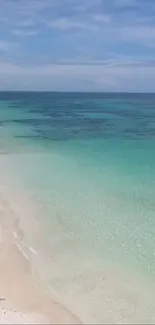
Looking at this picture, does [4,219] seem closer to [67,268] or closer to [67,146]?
[67,268]

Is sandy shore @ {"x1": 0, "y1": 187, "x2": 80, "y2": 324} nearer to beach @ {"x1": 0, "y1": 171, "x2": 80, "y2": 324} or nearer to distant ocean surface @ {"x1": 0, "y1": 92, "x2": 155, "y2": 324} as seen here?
beach @ {"x1": 0, "y1": 171, "x2": 80, "y2": 324}

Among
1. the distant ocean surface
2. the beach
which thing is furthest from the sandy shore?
the distant ocean surface

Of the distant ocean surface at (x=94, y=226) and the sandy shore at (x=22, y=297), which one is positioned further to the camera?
the distant ocean surface at (x=94, y=226)

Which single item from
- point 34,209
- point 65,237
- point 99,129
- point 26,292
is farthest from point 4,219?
point 99,129

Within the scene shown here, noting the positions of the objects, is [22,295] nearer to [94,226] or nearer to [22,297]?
[22,297]

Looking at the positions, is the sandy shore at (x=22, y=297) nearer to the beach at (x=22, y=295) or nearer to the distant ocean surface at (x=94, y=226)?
the beach at (x=22, y=295)

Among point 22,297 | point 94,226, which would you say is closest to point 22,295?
point 22,297

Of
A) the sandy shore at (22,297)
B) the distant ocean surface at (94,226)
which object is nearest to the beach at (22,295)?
the sandy shore at (22,297)

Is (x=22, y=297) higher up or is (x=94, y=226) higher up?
(x=94, y=226)
